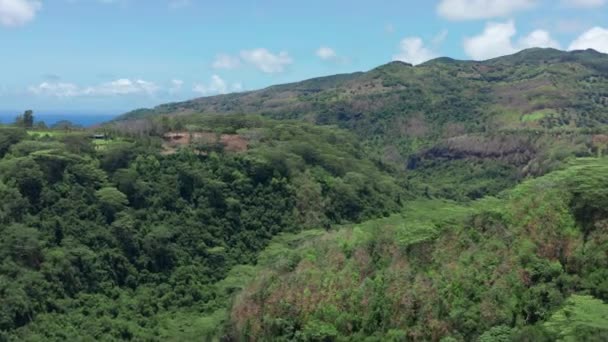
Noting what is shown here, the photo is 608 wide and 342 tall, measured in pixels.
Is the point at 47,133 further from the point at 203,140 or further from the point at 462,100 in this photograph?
the point at 462,100

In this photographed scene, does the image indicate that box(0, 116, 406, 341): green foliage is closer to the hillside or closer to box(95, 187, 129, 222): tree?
box(95, 187, 129, 222): tree

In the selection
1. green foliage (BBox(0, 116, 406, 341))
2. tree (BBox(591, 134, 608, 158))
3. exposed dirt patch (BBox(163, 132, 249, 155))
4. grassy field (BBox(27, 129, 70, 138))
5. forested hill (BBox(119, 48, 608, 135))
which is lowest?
green foliage (BBox(0, 116, 406, 341))

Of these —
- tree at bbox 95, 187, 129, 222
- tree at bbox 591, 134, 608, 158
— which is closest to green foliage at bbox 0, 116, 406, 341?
tree at bbox 95, 187, 129, 222

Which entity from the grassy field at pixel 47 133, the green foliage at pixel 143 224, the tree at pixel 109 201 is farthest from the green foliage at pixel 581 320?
the grassy field at pixel 47 133

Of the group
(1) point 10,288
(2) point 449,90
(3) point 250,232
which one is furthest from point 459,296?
(2) point 449,90

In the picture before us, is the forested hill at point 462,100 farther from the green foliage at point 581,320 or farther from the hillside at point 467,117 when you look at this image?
the green foliage at point 581,320

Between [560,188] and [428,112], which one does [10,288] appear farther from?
[428,112]

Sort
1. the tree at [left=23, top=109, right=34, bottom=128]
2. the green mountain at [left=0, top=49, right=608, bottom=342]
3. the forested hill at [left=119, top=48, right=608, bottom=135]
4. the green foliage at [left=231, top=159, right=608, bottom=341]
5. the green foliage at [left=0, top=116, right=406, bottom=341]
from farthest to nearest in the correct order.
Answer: the forested hill at [left=119, top=48, right=608, bottom=135] < the tree at [left=23, top=109, right=34, bottom=128] < the green foliage at [left=0, top=116, right=406, bottom=341] < the green mountain at [left=0, top=49, right=608, bottom=342] < the green foliage at [left=231, top=159, right=608, bottom=341]

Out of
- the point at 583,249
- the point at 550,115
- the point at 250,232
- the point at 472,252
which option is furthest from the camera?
the point at 550,115
